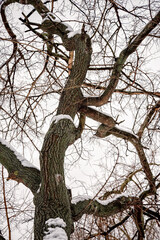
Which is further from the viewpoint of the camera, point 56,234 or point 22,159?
point 22,159

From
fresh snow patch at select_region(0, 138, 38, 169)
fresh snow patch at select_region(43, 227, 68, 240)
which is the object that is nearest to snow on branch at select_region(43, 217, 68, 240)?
fresh snow patch at select_region(43, 227, 68, 240)

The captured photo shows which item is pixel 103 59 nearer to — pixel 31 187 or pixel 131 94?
pixel 131 94

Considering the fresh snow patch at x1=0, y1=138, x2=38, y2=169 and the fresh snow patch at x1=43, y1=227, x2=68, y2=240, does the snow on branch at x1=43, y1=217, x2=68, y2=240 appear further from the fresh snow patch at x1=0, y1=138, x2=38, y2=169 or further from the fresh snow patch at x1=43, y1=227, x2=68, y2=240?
the fresh snow patch at x1=0, y1=138, x2=38, y2=169

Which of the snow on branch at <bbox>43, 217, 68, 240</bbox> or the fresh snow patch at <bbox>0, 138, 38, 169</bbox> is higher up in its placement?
the fresh snow patch at <bbox>0, 138, 38, 169</bbox>

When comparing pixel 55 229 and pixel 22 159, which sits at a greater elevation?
pixel 22 159

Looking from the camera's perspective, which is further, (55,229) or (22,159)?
(22,159)

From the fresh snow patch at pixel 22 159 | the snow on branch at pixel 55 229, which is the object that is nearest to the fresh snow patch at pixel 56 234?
the snow on branch at pixel 55 229

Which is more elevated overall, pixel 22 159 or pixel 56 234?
pixel 22 159

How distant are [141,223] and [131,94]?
1.87 metres

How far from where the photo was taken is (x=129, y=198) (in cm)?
246

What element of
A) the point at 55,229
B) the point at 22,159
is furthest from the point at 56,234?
the point at 22,159

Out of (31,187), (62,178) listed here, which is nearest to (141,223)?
(62,178)

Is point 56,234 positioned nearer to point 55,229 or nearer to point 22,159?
point 55,229

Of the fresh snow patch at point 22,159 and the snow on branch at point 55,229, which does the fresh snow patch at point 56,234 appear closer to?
the snow on branch at point 55,229
